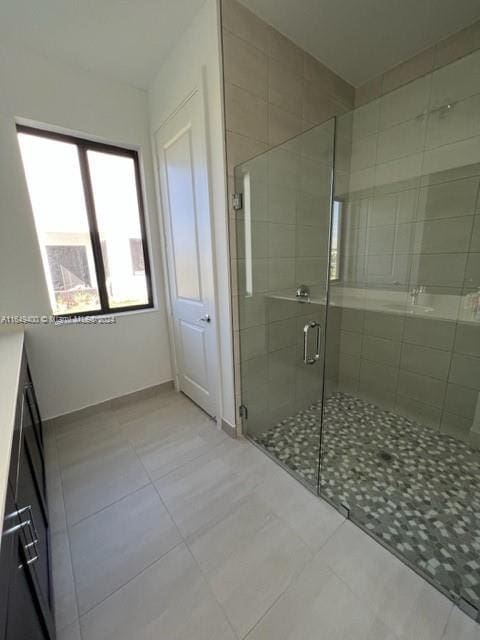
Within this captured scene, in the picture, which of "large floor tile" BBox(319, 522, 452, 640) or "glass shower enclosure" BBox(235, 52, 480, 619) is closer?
"large floor tile" BBox(319, 522, 452, 640)

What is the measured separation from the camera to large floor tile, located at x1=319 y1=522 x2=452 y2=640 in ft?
3.27

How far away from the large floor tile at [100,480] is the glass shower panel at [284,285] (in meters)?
0.88

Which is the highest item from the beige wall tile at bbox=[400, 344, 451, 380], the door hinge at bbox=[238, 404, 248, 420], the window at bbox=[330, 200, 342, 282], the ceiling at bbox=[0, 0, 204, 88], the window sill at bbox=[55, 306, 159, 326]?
the ceiling at bbox=[0, 0, 204, 88]

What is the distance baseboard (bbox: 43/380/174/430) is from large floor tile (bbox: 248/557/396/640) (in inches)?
78.8

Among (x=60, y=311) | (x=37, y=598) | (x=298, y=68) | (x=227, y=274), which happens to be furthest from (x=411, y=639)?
(x=298, y=68)

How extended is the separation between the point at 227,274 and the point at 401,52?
2112mm

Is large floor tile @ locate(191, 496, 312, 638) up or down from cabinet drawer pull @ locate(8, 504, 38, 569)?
down

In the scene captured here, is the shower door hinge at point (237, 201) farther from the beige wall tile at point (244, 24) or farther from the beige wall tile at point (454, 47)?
the beige wall tile at point (454, 47)

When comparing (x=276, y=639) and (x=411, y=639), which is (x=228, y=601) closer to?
(x=276, y=639)

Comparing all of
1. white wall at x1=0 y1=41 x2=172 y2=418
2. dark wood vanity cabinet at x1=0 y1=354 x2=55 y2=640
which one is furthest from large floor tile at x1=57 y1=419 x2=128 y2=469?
dark wood vanity cabinet at x1=0 y1=354 x2=55 y2=640

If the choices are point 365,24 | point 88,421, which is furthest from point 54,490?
point 365,24

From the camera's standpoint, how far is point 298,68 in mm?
1890

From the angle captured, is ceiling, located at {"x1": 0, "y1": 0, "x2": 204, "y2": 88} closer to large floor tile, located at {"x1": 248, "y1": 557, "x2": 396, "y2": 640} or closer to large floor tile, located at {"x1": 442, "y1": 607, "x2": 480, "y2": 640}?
large floor tile, located at {"x1": 248, "y1": 557, "x2": 396, "y2": 640}

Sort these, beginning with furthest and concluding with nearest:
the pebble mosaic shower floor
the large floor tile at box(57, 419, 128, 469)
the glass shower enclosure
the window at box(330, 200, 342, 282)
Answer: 1. the window at box(330, 200, 342, 282)
2. the large floor tile at box(57, 419, 128, 469)
3. the glass shower enclosure
4. the pebble mosaic shower floor
